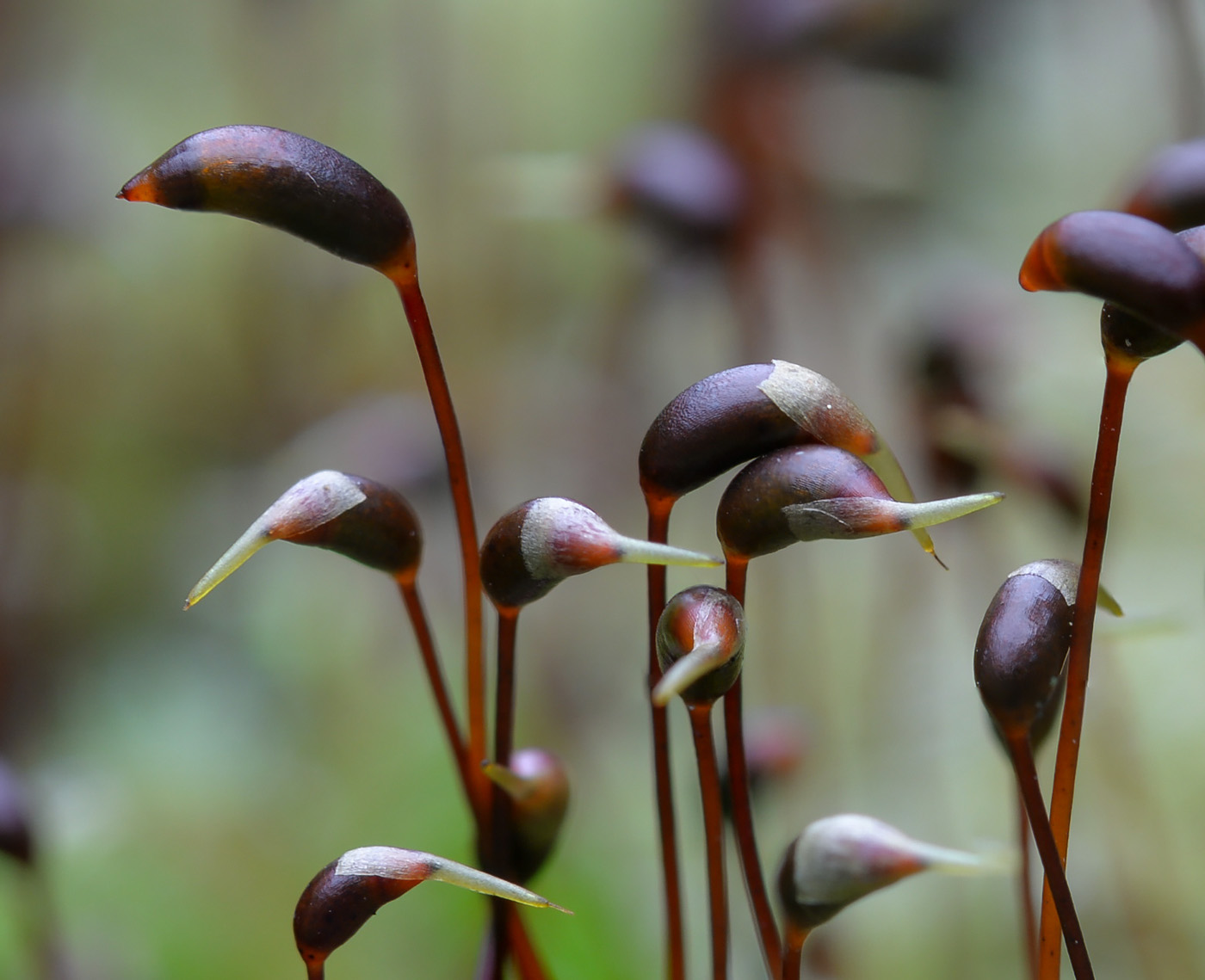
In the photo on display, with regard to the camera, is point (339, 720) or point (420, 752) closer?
point (420, 752)

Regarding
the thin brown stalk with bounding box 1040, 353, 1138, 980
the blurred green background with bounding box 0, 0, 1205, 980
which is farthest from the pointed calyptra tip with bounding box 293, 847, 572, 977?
the blurred green background with bounding box 0, 0, 1205, 980

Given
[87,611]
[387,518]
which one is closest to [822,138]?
[87,611]

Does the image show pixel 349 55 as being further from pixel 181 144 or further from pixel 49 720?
pixel 181 144

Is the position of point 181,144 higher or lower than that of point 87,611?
higher

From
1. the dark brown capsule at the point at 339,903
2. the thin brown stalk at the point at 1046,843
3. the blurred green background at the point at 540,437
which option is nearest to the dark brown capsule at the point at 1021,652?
the thin brown stalk at the point at 1046,843

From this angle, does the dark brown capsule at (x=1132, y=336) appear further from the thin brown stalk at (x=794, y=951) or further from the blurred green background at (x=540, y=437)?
the thin brown stalk at (x=794, y=951)

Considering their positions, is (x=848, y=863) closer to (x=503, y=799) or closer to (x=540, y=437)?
(x=503, y=799)

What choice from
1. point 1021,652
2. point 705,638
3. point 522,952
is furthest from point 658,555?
point 522,952
